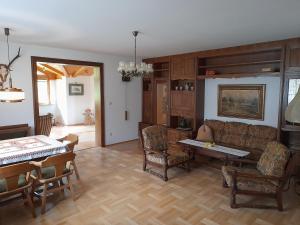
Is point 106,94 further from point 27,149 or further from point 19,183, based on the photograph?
point 19,183

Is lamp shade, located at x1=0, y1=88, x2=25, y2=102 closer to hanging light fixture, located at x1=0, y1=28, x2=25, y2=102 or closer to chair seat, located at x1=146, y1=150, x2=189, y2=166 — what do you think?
hanging light fixture, located at x1=0, y1=28, x2=25, y2=102

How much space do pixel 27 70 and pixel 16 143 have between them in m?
1.82

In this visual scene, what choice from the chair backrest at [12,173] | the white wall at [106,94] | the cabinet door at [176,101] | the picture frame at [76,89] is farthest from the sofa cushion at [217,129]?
the picture frame at [76,89]

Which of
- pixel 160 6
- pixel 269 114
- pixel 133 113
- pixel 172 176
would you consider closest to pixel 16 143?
pixel 172 176

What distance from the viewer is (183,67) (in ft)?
18.9

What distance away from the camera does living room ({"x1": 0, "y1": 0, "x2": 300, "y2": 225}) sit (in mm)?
2787

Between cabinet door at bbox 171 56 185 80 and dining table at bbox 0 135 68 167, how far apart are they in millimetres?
3500

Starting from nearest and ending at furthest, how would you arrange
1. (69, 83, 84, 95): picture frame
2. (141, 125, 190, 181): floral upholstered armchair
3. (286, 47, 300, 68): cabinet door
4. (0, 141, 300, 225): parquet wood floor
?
1. (0, 141, 300, 225): parquet wood floor
2. (286, 47, 300, 68): cabinet door
3. (141, 125, 190, 181): floral upholstered armchair
4. (69, 83, 84, 95): picture frame

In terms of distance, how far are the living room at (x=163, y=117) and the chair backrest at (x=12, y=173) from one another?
1 centimetres

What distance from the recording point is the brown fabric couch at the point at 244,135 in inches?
171

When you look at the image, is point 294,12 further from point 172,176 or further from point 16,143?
point 16,143

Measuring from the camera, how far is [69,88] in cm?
970

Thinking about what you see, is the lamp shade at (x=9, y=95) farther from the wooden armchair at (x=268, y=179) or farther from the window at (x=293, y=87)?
the window at (x=293, y=87)

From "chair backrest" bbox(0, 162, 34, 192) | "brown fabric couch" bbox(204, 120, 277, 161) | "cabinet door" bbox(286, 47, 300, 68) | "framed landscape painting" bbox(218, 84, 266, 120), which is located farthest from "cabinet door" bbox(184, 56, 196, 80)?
"chair backrest" bbox(0, 162, 34, 192)
